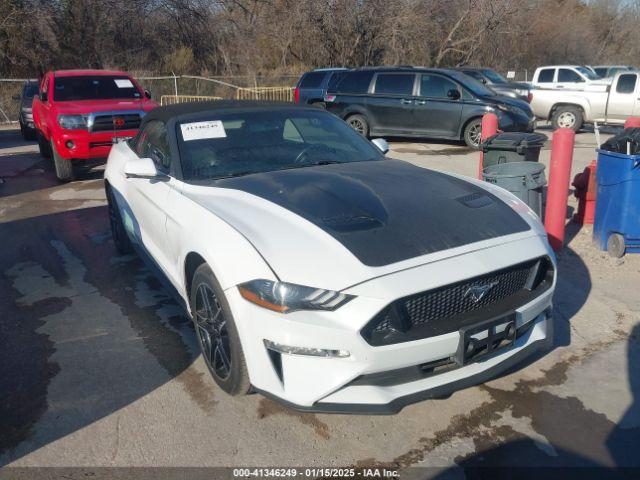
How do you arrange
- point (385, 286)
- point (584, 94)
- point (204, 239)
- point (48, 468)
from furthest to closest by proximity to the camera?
point (584, 94)
point (204, 239)
point (48, 468)
point (385, 286)

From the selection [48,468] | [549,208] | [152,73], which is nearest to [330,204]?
[48,468]

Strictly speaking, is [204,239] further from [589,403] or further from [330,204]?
[589,403]

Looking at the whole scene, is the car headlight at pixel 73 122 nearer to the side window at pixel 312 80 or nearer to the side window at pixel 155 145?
the side window at pixel 155 145

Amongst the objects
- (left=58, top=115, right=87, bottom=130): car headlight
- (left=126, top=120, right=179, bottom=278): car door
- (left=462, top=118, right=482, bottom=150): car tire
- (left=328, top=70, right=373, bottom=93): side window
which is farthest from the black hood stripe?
(left=328, top=70, right=373, bottom=93): side window

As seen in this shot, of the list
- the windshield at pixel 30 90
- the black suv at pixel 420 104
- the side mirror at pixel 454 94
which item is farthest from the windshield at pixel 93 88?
the side mirror at pixel 454 94

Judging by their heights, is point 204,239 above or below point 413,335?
above

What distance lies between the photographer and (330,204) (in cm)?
334

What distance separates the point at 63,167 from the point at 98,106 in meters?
1.20

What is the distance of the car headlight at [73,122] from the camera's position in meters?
9.56

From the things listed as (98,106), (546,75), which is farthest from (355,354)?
(546,75)

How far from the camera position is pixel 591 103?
16.0 m

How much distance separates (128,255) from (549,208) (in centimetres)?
422

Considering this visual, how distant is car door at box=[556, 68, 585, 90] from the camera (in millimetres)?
16859

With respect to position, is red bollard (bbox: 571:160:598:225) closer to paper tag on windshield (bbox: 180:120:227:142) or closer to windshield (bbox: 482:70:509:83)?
paper tag on windshield (bbox: 180:120:227:142)
